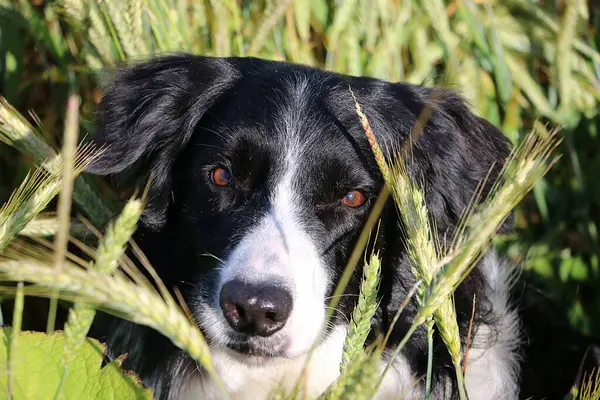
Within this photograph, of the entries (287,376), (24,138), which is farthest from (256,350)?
(24,138)

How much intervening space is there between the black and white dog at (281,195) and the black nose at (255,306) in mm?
15

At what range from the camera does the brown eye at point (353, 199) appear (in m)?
2.53

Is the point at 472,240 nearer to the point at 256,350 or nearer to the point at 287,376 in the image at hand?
the point at 256,350

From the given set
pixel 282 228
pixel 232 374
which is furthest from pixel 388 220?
pixel 232 374

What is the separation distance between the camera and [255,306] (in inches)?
82.9

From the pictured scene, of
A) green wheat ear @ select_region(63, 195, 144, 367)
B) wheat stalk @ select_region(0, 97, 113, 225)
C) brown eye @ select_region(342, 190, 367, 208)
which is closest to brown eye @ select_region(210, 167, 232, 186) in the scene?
brown eye @ select_region(342, 190, 367, 208)

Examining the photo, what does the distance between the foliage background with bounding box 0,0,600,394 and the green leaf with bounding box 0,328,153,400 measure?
192 centimetres

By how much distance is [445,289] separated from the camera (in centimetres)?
157

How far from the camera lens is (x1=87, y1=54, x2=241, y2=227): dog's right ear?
267 cm

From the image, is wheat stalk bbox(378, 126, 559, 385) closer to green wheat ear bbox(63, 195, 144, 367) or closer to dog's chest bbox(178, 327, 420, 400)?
green wheat ear bbox(63, 195, 144, 367)

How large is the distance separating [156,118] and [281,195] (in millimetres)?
600

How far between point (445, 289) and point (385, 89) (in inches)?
53.7

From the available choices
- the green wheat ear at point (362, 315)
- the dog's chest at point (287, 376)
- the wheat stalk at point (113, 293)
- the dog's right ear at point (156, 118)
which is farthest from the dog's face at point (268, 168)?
the wheat stalk at point (113, 293)

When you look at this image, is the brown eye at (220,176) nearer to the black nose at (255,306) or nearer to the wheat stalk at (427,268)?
the black nose at (255,306)
